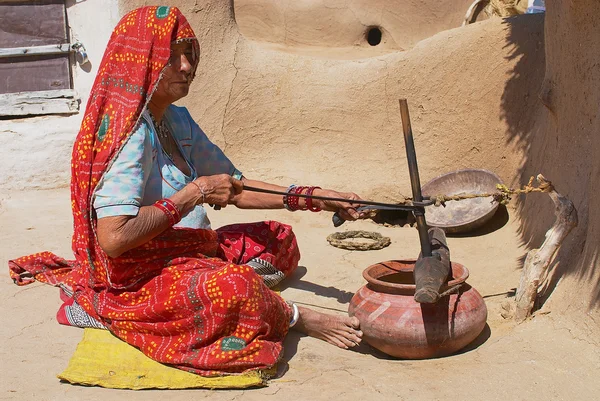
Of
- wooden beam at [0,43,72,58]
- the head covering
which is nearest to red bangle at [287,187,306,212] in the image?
the head covering

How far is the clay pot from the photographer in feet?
10.8

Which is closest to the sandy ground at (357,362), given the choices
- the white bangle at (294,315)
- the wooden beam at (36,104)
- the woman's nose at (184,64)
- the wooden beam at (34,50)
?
the white bangle at (294,315)

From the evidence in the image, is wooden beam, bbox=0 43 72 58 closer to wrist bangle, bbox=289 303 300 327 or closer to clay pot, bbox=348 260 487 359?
wrist bangle, bbox=289 303 300 327

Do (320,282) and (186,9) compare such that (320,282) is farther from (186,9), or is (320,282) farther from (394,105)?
(186,9)

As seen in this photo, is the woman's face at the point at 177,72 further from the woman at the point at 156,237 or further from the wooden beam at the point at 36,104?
the wooden beam at the point at 36,104

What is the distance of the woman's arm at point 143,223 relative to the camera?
10.0ft

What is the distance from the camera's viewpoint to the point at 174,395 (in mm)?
3037

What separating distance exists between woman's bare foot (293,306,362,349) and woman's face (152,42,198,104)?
3.82ft

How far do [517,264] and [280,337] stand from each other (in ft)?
6.21

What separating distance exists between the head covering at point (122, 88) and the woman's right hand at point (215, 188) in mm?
375

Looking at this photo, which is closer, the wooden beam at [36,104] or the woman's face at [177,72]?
the woman's face at [177,72]

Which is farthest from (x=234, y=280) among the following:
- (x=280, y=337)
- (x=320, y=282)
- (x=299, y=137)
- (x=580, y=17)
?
(x=299, y=137)

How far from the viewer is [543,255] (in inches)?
143

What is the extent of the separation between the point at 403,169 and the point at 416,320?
3139mm
